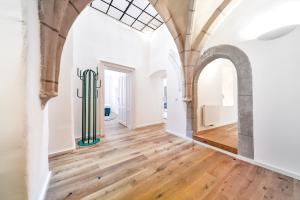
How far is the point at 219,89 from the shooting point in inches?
152

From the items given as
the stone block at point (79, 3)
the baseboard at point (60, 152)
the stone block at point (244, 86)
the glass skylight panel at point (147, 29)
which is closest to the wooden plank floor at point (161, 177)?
the baseboard at point (60, 152)

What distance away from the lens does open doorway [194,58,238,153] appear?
3.22 metres

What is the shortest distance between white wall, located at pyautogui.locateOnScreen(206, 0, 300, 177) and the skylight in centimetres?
247

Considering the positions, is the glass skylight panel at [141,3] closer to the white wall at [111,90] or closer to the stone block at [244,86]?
the stone block at [244,86]

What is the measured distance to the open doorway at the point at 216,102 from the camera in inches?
127

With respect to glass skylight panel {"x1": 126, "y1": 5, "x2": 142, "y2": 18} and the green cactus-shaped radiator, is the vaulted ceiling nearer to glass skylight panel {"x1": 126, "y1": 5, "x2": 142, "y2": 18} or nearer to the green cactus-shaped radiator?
glass skylight panel {"x1": 126, "y1": 5, "x2": 142, "y2": 18}

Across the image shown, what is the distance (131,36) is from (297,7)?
3.91 meters

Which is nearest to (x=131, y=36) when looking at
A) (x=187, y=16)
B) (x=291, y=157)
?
(x=187, y=16)

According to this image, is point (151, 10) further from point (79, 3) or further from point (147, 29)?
point (79, 3)

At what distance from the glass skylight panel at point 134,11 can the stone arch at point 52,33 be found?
2721 millimetres

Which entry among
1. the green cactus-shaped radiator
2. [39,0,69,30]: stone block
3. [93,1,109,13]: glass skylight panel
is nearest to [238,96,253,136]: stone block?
[39,0,69,30]: stone block

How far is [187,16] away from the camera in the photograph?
7.09 feet

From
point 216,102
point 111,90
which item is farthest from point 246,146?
point 111,90

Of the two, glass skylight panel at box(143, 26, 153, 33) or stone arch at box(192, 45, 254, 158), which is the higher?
glass skylight panel at box(143, 26, 153, 33)
